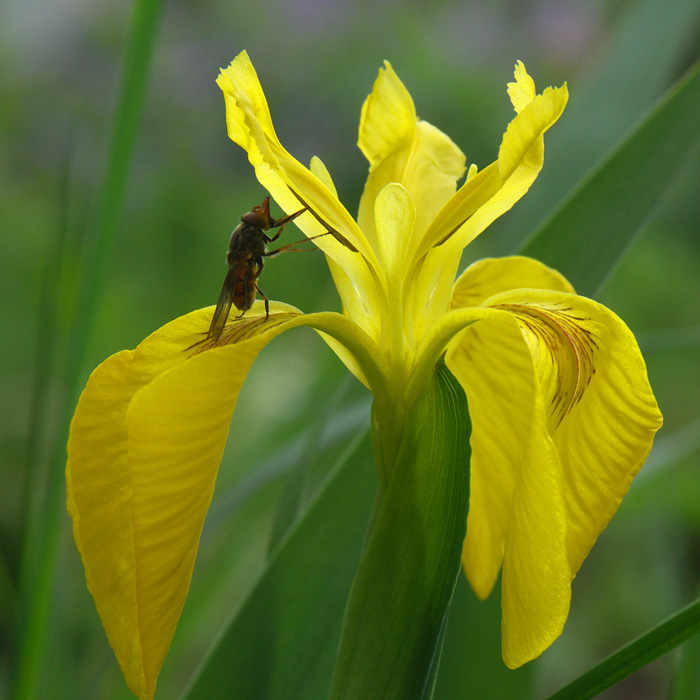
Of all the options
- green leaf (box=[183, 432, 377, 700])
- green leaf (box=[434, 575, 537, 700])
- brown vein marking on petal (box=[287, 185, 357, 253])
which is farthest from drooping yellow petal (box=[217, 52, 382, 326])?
green leaf (box=[434, 575, 537, 700])

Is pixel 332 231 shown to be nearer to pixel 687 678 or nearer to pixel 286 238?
pixel 687 678

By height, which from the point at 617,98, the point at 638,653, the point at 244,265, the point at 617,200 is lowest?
the point at 638,653

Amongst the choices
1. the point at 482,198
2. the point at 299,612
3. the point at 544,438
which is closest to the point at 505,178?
the point at 482,198

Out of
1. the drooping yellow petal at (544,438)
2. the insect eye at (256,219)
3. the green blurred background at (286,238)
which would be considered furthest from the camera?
the green blurred background at (286,238)

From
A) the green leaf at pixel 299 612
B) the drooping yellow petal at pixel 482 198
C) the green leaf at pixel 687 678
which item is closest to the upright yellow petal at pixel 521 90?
the drooping yellow petal at pixel 482 198

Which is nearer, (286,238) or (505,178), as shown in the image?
(505,178)

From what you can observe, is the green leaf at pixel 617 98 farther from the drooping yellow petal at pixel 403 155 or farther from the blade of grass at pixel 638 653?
the blade of grass at pixel 638 653

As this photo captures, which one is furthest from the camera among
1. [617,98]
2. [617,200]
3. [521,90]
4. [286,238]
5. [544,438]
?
[286,238]

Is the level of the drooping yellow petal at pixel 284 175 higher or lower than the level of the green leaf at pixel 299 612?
higher

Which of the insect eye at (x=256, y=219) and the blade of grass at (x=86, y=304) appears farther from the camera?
the blade of grass at (x=86, y=304)
